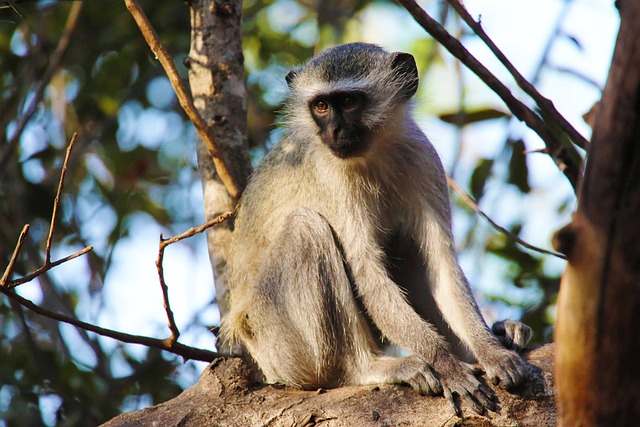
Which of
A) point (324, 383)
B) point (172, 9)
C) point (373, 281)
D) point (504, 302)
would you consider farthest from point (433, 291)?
point (172, 9)

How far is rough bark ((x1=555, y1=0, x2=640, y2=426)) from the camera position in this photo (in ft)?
7.32

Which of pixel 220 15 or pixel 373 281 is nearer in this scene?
pixel 373 281

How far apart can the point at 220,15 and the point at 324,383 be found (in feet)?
10.3

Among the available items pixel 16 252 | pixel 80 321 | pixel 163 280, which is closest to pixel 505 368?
pixel 163 280

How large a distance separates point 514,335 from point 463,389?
920mm

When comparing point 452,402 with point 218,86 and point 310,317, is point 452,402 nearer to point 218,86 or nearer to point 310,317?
point 310,317

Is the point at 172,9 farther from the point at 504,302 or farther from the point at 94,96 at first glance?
the point at 504,302

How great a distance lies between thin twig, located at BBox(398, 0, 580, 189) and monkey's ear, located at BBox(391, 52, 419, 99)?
7.85 ft

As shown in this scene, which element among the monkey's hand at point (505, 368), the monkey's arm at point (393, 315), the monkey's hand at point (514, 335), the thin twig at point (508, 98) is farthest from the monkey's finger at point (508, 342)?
the thin twig at point (508, 98)

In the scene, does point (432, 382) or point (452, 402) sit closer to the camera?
point (452, 402)

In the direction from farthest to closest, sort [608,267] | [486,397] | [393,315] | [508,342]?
[393,315] → [508,342] → [486,397] → [608,267]

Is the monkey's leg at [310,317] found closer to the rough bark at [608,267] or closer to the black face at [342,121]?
the black face at [342,121]

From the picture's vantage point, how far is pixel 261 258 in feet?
19.7

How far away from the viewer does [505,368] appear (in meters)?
4.62
